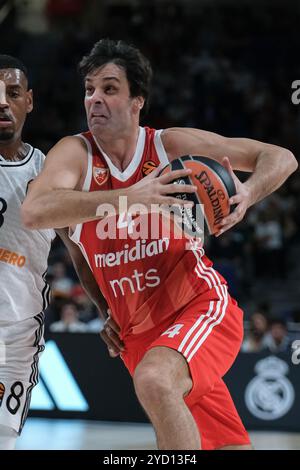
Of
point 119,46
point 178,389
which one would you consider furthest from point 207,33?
point 178,389

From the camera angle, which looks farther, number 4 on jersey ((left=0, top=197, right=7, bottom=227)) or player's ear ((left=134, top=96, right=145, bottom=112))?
player's ear ((left=134, top=96, right=145, bottom=112))

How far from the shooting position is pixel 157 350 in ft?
12.8

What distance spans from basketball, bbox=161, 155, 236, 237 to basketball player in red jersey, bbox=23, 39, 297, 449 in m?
0.06

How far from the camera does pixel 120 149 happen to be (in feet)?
14.6

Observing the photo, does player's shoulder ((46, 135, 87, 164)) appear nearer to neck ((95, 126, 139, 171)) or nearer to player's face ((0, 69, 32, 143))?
neck ((95, 126, 139, 171))

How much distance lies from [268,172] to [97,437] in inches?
173

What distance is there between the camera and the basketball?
3.85 metres

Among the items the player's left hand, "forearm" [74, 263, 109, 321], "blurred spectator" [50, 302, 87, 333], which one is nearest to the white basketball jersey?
"forearm" [74, 263, 109, 321]

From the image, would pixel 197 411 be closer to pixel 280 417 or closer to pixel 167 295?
pixel 167 295

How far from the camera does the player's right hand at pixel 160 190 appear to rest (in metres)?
3.71
